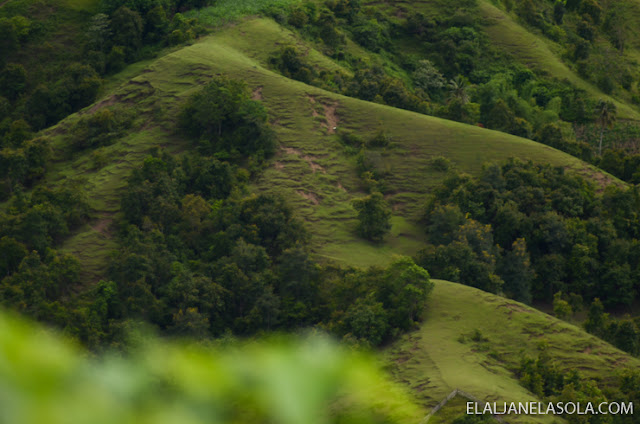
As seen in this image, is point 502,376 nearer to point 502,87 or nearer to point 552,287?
point 552,287

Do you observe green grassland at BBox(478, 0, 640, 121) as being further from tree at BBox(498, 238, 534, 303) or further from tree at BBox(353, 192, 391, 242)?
tree at BBox(353, 192, 391, 242)

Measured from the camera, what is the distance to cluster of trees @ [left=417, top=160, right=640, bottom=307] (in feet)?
115

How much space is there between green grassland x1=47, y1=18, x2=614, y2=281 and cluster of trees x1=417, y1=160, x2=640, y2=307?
7.73 ft

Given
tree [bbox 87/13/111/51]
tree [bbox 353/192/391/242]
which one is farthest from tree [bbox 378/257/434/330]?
tree [bbox 87/13/111/51]

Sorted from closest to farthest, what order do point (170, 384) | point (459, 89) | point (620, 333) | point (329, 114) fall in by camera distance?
point (170, 384), point (620, 333), point (329, 114), point (459, 89)

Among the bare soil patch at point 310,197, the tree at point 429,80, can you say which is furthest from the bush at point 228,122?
the tree at point 429,80

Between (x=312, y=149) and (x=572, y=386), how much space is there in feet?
78.1

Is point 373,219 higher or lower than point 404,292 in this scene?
lower

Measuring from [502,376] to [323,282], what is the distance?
10.7 m

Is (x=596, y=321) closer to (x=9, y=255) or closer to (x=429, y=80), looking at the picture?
(x=9, y=255)

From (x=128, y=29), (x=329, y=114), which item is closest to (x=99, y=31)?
(x=128, y=29)

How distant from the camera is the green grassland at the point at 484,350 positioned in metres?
22.2

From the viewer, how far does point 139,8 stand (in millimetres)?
53781

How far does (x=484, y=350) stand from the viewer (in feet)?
85.0
